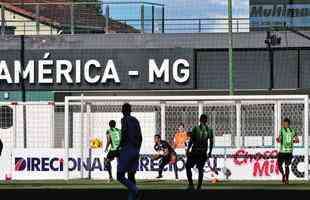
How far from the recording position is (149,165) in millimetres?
31250

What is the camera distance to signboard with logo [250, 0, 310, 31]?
40.5 m

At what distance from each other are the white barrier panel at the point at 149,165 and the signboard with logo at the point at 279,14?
11.0m

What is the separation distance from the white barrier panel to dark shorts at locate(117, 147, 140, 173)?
1271 centimetres

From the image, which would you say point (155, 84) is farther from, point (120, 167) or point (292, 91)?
point (120, 167)

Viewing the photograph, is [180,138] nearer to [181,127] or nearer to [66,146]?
[181,127]

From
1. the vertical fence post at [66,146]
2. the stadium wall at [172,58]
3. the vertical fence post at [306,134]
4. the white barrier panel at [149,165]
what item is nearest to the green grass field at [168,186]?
the vertical fence post at [66,146]

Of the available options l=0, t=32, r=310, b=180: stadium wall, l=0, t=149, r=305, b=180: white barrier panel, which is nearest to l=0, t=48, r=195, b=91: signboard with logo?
l=0, t=32, r=310, b=180: stadium wall

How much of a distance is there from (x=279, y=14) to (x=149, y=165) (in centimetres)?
1251

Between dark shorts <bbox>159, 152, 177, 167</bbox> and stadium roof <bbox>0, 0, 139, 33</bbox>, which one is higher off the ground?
stadium roof <bbox>0, 0, 139, 33</bbox>

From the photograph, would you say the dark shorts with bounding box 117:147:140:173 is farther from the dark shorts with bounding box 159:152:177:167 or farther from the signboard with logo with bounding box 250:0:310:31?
the signboard with logo with bounding box 250:0:310:31

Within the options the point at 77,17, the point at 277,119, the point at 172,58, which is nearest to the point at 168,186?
the point at 277,119
